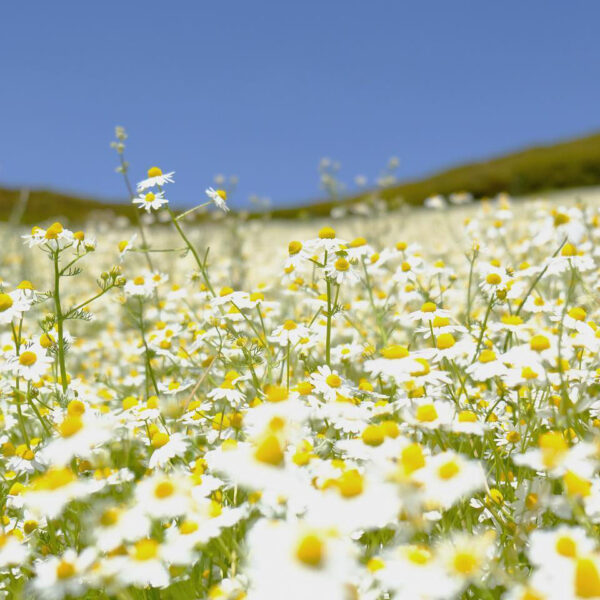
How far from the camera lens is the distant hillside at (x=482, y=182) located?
38.2 m

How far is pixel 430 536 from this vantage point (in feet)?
6.75

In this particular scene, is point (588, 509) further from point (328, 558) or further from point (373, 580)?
point (328, 558)

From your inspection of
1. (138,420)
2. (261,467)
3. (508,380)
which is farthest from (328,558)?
(138,420)

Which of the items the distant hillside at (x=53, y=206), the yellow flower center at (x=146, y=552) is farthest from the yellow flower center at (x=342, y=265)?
the distant hillside at (x=53, y=206)

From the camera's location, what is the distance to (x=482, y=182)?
40000mm

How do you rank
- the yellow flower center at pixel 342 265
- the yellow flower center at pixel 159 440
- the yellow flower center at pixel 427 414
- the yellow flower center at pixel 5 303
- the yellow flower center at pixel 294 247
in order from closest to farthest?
the yellow flower center at pixel 427 414, the yellow flower center at pixel 159 440, the yellow flower center at pixel 5 303, the yellow flower center at pixel 342 265, the yellow flower center at pixel 294 247

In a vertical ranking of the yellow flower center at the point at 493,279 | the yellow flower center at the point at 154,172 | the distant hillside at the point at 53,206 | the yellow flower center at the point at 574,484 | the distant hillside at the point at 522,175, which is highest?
the distant hillside at the point at 53,206

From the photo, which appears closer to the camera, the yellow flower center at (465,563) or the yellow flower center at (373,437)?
the yellow flower center at (465,563)

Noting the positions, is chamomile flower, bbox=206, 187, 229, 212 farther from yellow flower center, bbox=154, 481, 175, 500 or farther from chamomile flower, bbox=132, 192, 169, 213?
yellow flower center, bbox=154, 481, 175, 500

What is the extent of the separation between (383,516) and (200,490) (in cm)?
77

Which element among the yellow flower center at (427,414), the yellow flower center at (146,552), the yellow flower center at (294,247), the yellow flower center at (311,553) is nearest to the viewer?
the yellow flower center at (311,553)

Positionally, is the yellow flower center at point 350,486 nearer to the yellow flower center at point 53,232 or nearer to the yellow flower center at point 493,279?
the yellow flower center at point 493,279

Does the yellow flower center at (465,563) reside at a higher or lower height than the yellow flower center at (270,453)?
lower

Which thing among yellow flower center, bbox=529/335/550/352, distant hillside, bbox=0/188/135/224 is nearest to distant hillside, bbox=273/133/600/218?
distant hillside, bbox=0/188/135/224
